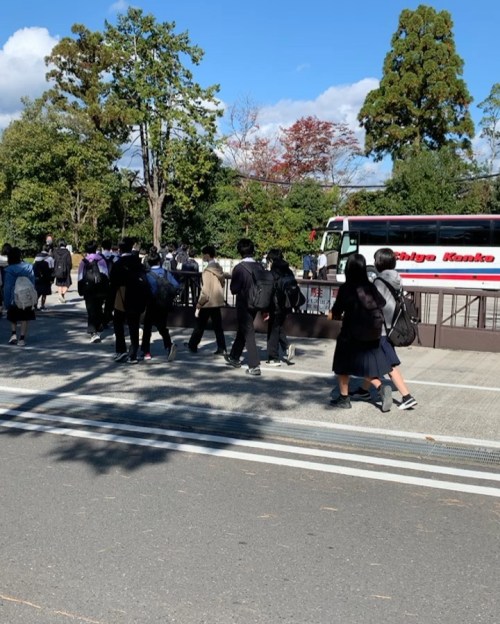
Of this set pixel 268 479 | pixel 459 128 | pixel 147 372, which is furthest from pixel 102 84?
pixel 268 479

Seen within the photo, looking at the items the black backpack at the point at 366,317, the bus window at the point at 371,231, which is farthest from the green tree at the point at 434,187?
the black backpack at the point at 366,317

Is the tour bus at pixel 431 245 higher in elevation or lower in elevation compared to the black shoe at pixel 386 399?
higher

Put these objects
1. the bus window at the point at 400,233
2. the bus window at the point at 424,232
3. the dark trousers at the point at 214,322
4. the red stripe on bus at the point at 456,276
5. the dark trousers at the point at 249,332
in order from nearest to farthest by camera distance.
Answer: the dark trousers at the point at 249,332, the dark trousers at the point at 214,322, the red stripe on bus at the point at 456,276, the bus window at the point at 424,232, the bus window at the point at 400,233

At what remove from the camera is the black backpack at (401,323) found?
720cm

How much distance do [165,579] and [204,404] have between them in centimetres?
393

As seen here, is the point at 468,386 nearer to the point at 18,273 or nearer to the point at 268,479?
the point at 268,479

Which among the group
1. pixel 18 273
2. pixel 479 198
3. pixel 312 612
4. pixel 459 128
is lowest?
pixel 312 612

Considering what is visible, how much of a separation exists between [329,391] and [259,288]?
5.83 feet

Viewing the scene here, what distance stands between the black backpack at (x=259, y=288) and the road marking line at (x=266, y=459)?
3.37m

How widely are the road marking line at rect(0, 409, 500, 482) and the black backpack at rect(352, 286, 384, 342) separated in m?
1.45

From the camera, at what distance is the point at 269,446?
605cm

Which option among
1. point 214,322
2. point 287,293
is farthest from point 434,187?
point 287,293

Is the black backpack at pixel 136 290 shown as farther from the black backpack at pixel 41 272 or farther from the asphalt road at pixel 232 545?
the black backpack at pixel 41 272

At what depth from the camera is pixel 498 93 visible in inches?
1734
